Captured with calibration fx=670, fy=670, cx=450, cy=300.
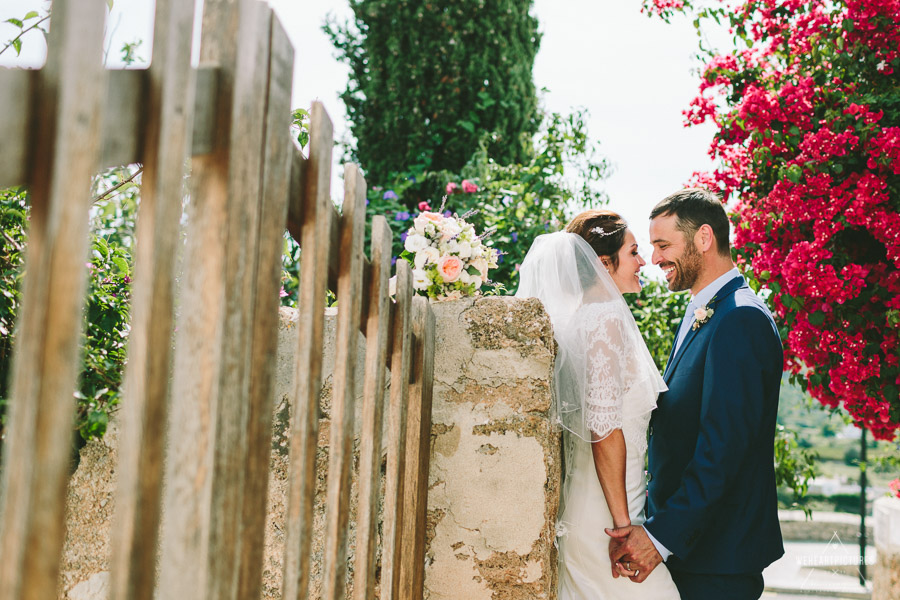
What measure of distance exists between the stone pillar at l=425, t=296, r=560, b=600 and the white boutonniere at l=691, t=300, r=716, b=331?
2.40 ft

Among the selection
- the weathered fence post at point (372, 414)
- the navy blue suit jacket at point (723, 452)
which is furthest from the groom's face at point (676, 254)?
the weathered fence post at point (372, 414)

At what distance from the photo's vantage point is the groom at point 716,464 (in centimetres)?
215

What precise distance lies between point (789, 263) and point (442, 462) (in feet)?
7.40

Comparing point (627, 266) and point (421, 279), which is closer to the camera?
point (421, 279)

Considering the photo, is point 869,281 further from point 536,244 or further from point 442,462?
point 442,462

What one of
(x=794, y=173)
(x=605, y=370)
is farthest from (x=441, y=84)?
(x=605, y=370)

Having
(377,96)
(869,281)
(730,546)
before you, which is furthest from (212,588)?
(377,96)

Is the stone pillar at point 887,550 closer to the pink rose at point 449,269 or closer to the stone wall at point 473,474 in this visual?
the stone wall at point 473,474

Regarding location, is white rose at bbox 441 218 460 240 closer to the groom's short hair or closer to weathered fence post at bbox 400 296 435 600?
weathered fence post at bbox 400 296 435 600

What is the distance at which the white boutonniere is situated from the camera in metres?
2.44

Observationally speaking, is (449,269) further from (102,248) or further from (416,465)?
(102,248)

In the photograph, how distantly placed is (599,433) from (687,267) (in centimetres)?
87

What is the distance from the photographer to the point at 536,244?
270cm

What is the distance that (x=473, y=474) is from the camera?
2025mm
